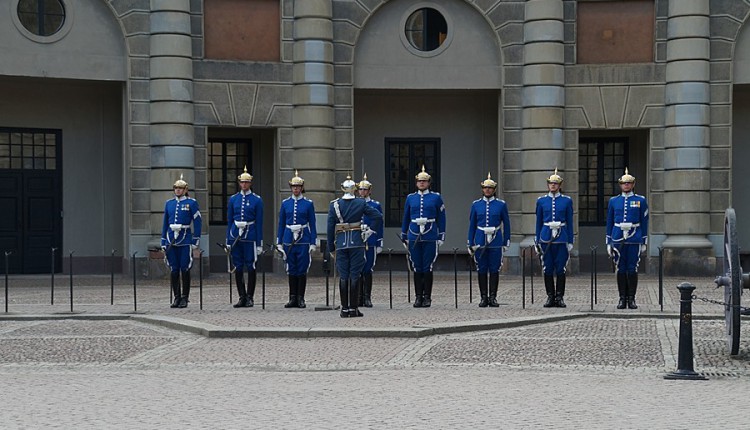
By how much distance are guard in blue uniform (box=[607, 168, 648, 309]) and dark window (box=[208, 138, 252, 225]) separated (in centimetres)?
1163

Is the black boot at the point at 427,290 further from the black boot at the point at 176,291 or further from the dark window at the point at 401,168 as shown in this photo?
the dark window at the point at 401,168

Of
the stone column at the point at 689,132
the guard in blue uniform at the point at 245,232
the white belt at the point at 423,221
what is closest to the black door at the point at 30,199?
the guard in blue uniform at the point at 245,232

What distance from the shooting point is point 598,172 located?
2867 centimetres

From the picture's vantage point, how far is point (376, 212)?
60.3 ft

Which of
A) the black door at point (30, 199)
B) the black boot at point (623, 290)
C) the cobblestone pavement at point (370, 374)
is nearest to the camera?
the cobblestone pavement at point (370, 374)

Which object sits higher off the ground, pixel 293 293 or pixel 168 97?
pixel 168 97

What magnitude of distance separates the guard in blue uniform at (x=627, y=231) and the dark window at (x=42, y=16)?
41.3 ft

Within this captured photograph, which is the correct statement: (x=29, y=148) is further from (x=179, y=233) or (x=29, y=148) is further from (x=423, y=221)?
(x=423, y=221)

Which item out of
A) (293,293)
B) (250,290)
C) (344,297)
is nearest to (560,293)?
(344,297)

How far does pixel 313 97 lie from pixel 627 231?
9595 millimetres

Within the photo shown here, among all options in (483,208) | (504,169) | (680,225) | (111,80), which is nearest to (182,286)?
(483,208)

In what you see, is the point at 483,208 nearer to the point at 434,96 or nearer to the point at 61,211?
the point at 434,96

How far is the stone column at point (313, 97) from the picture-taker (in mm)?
26531

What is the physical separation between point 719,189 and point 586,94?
3.40 m
